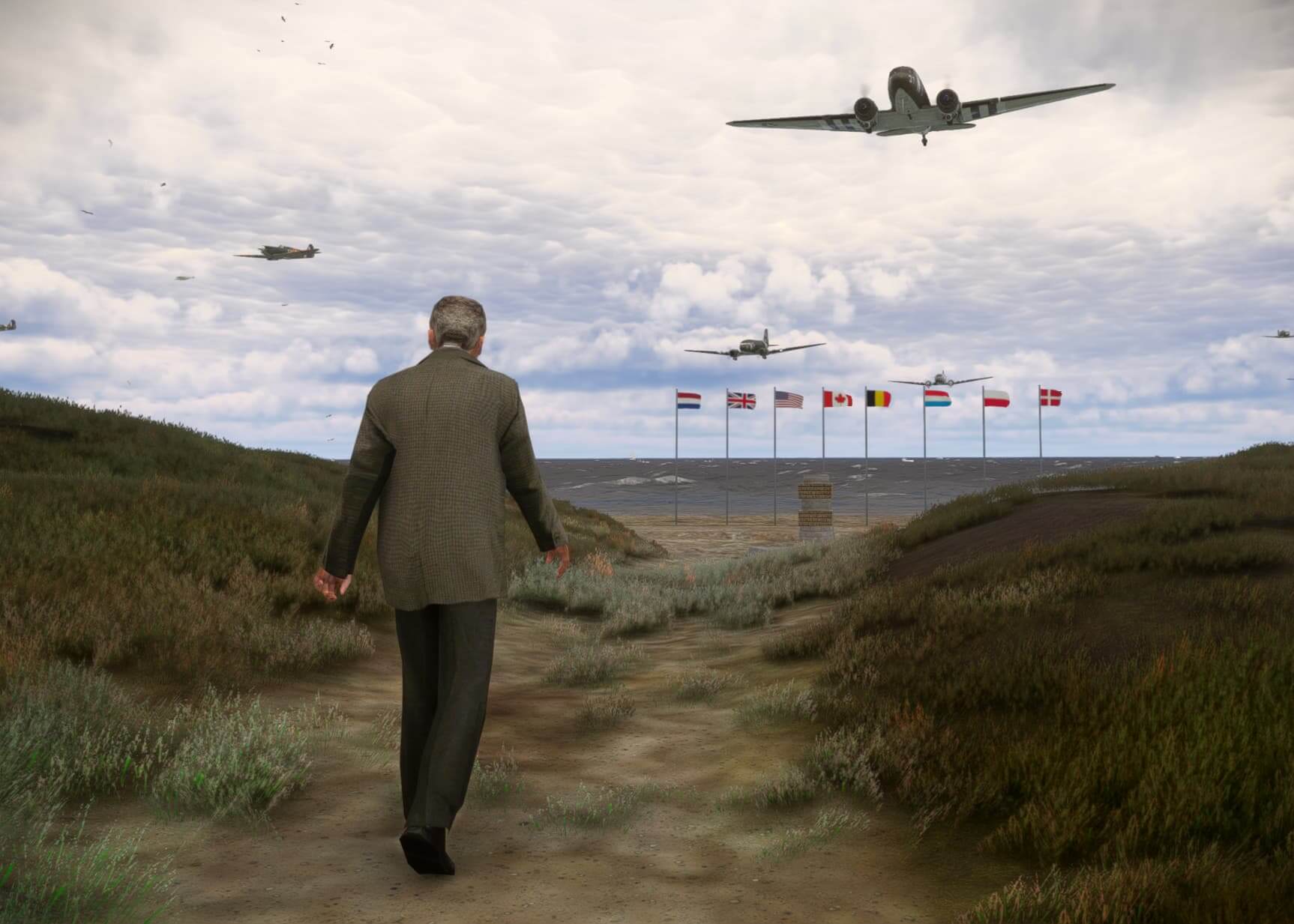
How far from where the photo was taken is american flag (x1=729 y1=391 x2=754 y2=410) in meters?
44.1

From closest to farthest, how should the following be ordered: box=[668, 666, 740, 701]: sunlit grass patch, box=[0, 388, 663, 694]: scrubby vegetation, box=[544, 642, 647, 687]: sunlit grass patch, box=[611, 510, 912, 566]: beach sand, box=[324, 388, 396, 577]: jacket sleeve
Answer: box=[324, 388, 396, 577]: jacket sleeve < box=[0, 388, 663, 694]: scrubby vegetation < box=[668, 666, 740, 701]: sunlit grass patch < box=[544, 642, 647, 687]: sunlit grass patch < box=[611, 510, 912, 566]: beach sand

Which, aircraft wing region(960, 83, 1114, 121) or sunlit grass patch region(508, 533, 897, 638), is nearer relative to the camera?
sunlit grass patch region(508, 533, 897, 638)

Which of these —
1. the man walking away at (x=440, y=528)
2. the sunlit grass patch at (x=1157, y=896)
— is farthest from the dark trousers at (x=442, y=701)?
the sunlit grass patch at (x=1157, y=896)

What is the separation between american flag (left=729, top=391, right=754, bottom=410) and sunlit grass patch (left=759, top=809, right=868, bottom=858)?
129ft

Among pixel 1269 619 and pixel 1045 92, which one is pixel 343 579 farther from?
pixel 1045 92

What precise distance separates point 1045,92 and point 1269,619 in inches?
890

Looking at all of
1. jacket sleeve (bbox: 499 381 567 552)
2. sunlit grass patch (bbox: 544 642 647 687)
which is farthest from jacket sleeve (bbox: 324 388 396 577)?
sunlit grass patch (bbox: 544 642 647 687)

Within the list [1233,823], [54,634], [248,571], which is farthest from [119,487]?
[1233,823]

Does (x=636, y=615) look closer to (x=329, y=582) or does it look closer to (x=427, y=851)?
(x=329, y=582)

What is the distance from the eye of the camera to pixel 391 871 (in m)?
4.31

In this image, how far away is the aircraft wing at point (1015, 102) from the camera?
81.1ft

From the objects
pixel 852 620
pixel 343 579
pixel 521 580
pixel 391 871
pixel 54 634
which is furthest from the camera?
pixel 521 580

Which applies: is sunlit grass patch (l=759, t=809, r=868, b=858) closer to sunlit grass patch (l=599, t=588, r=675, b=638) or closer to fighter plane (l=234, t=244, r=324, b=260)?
sunlit grass patch (l=599, t=588, r=675, b=638)

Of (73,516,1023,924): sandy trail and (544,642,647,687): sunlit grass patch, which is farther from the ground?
(73,516,1023,924): sandy trail
